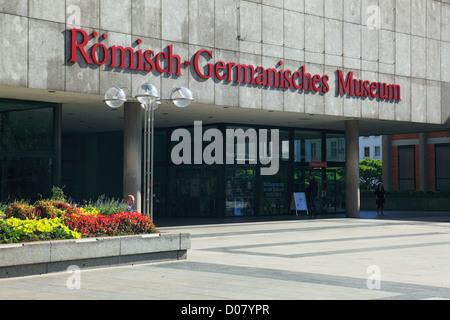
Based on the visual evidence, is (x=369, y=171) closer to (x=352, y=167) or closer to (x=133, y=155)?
(x=352, y=167)

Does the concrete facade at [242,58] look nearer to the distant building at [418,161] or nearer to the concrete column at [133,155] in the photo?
the concrete column at [133,155]

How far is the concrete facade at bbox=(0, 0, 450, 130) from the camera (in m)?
19.8

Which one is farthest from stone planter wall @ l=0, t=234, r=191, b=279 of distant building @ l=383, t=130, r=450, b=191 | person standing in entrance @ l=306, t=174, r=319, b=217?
distant building @ l=383, t=130, r=450, b=191

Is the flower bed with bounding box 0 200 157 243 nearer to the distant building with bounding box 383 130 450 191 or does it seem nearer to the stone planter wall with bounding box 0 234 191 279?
the stone planter wall with bounding box 0 234 191 279

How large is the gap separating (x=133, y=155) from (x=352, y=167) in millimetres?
12283

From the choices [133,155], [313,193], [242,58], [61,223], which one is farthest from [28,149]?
[313,193]

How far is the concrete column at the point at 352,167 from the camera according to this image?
103ft

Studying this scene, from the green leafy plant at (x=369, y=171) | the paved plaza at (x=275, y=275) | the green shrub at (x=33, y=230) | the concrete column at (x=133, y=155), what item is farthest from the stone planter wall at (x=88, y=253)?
the green leafy plant at (x=369, y=171)

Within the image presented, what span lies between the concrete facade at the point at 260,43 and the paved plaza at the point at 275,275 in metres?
7.05

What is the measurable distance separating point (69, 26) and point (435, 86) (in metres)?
20.4

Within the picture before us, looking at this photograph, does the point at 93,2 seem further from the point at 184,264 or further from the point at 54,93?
the point at 184,264

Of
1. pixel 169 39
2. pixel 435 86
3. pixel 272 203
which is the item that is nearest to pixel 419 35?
pixel 435 86

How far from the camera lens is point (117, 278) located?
438 inches

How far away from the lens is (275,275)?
37.7ft
